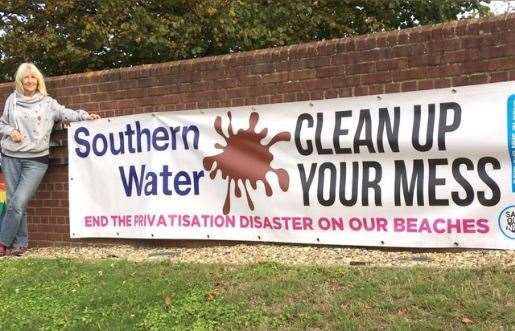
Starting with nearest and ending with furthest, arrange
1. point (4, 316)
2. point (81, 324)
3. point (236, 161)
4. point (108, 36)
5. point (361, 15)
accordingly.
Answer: point (81, 324)
point (4, 316)
point (236, 161)
point (108, 36)
point (361, 15)

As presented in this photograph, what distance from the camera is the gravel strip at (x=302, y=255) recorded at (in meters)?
4.88

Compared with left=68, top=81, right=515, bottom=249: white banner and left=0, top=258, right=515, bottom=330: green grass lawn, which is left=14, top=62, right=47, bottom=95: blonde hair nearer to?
left=68, top=81, right=515, bottom=249: white banner

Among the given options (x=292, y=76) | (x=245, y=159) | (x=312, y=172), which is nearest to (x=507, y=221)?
(x=312, y=172)

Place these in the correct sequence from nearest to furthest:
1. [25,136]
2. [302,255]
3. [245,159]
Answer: [302,255] < [245,159] < [25,136]

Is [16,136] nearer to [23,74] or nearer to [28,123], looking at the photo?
[28,123]

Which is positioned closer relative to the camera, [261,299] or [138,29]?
[261,299]

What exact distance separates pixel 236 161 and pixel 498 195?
7.75 ft

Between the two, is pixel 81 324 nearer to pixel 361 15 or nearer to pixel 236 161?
pixel 236 161

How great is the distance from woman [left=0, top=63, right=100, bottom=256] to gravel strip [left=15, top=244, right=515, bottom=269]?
550mm

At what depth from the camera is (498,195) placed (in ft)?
16.2

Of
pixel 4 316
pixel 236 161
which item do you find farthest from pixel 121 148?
pixel 4 316

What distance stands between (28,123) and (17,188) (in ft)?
2.30

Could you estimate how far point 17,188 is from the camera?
6.80 m

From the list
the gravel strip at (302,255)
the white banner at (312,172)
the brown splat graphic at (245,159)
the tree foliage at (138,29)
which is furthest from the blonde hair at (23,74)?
the tree foliage at (138,29)
